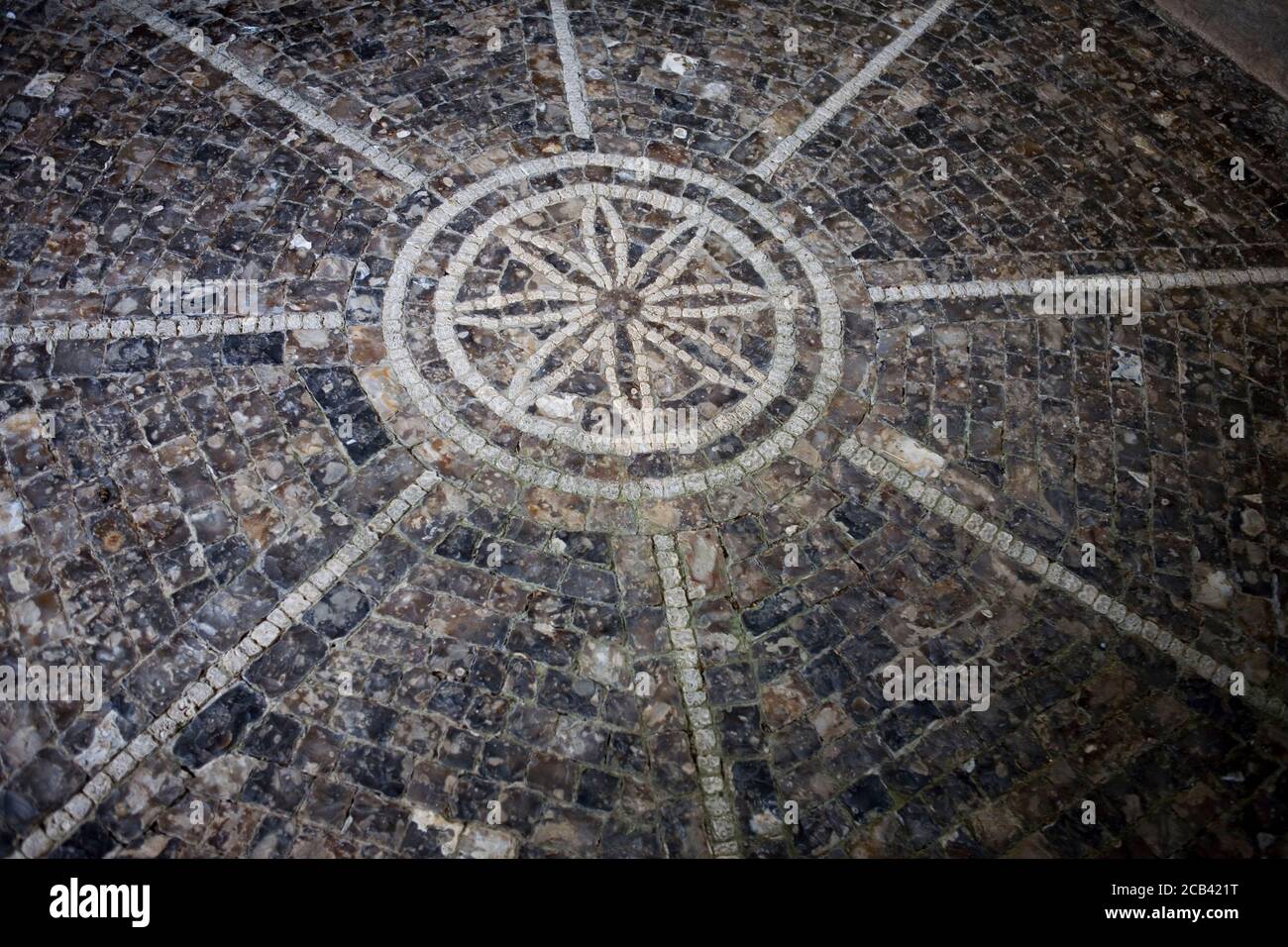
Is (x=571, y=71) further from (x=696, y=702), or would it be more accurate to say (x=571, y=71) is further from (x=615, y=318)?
(x=696, y=702)

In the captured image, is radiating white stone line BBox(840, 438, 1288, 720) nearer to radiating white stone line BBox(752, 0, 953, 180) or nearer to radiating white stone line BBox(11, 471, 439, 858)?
radiating white stone line BBox(752, 0, 953, 180)

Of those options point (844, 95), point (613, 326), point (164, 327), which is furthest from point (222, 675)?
point (844, 95)

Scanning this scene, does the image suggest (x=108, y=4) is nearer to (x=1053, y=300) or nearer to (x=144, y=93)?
(x=144, y=93)

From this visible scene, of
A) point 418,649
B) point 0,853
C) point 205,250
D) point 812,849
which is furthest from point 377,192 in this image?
point 812,849

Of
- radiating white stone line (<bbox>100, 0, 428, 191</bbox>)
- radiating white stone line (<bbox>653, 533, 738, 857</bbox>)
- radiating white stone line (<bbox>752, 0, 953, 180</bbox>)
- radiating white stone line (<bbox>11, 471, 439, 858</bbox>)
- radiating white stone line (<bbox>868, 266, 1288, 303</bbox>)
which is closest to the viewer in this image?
radiating white stone line (<bbox>11, 471, 439, 858</bbox>)

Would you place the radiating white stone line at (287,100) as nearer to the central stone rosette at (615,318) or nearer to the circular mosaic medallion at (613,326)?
the circular mosaic medallion at (613,326)

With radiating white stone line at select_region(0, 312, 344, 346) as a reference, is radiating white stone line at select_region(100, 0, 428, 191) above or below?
above

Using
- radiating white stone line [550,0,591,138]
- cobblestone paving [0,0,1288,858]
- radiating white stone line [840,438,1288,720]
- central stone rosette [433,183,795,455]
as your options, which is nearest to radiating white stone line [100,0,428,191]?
cobblestone paving [0,0,1288,858]
